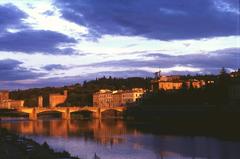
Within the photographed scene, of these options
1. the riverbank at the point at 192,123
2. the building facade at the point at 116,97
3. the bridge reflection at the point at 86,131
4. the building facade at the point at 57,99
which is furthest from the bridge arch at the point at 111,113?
the building facade at the point at 57,99

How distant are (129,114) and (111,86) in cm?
5854

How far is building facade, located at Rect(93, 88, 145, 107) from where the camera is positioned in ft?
313

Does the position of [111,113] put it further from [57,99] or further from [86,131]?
[86,131]

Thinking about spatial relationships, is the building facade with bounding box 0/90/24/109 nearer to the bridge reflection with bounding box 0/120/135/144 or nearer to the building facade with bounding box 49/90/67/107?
the building facade with bounding box 49/90/67/107

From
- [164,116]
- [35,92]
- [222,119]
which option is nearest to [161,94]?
[164,116]

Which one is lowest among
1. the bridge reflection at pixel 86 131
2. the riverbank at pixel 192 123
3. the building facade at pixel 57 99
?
the bridge reflection at pixel 86 131

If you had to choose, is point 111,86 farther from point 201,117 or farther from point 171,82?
point 201,117

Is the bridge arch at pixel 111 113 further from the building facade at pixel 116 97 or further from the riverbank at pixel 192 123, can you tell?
the riverbank at pixel 192 123

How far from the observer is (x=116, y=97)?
10131 centimetres

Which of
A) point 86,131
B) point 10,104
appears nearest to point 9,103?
point 10,104

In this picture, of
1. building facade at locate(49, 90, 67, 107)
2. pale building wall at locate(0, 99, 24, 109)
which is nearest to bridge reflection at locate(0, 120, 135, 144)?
building facade at locate(49, 90, 67, 107)

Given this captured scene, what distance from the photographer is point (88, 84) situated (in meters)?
131

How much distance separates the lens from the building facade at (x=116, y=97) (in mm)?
95425

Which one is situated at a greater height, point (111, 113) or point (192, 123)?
point (192, 123)
